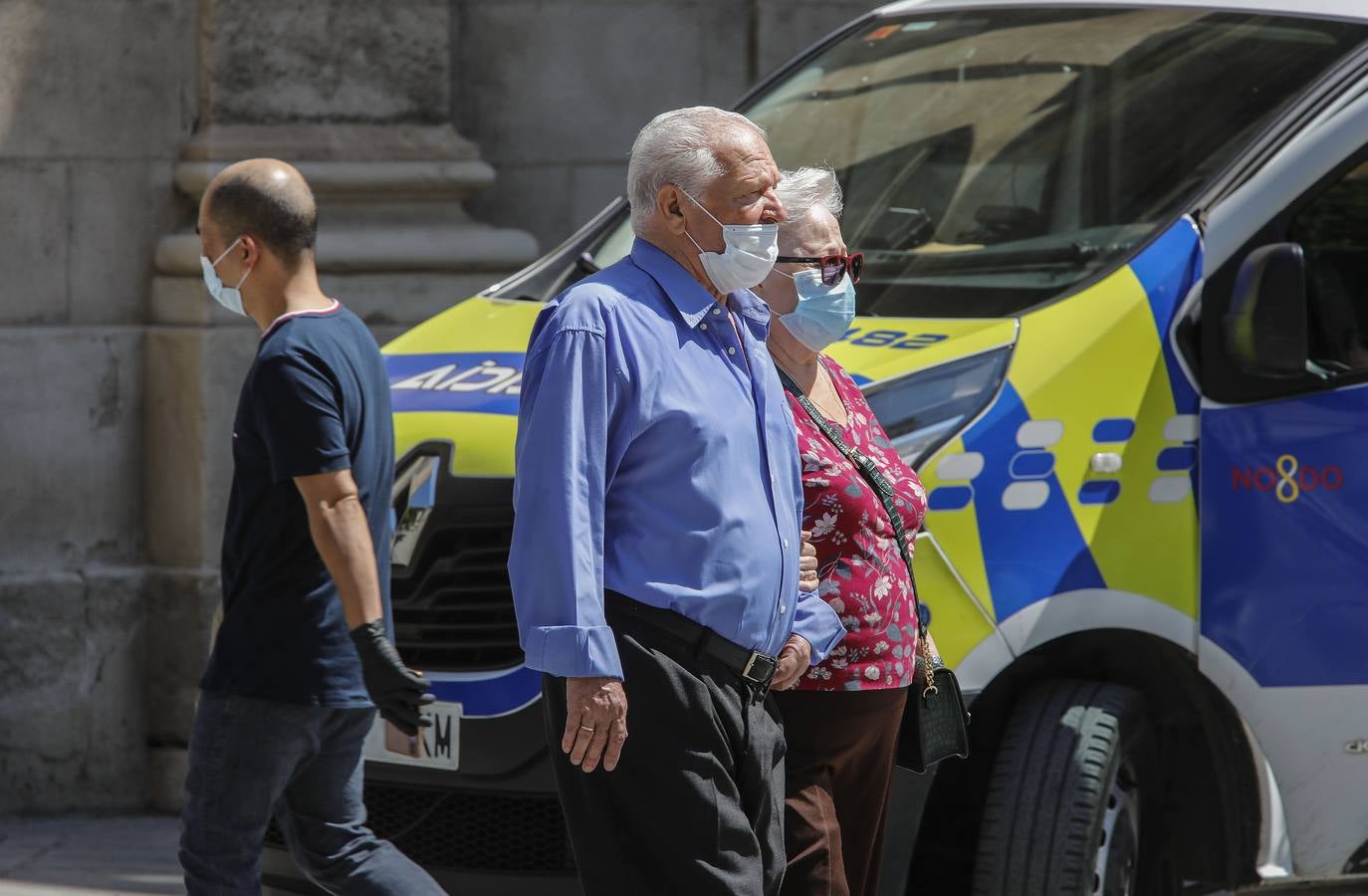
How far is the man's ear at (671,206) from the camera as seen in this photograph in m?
3.30

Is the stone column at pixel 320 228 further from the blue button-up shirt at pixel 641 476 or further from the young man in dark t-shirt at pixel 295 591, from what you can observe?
the blue button-up shirt at pixel 641 476

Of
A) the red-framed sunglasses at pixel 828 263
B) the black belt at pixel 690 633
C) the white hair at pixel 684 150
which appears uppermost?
the white hair at pixel 684 150

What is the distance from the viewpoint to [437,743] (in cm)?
441

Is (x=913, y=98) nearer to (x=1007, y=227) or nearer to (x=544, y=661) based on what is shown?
(x=1007, y=227)

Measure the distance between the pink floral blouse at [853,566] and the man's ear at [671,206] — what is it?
1.70ft

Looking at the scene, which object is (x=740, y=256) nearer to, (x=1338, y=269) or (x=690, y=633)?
(x=690, y=633)

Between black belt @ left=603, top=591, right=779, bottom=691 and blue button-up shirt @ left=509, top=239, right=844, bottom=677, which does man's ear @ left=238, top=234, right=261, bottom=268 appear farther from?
black belt @ left=603, top=591, right=779, bottom=691

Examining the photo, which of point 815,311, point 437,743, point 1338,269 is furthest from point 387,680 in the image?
point 1338,269

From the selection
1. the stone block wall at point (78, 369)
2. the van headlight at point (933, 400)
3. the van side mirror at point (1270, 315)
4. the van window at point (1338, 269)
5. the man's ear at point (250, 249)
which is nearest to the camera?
the man's ear at point (250, 249)

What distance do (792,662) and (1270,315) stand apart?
156 cm

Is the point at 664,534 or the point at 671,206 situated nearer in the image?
the point at 664,534

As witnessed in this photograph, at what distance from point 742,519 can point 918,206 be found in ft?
6.73

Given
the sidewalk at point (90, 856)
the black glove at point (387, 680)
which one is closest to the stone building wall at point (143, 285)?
the sidewalk at point (90, 856)

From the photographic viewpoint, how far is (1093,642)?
4.52m
